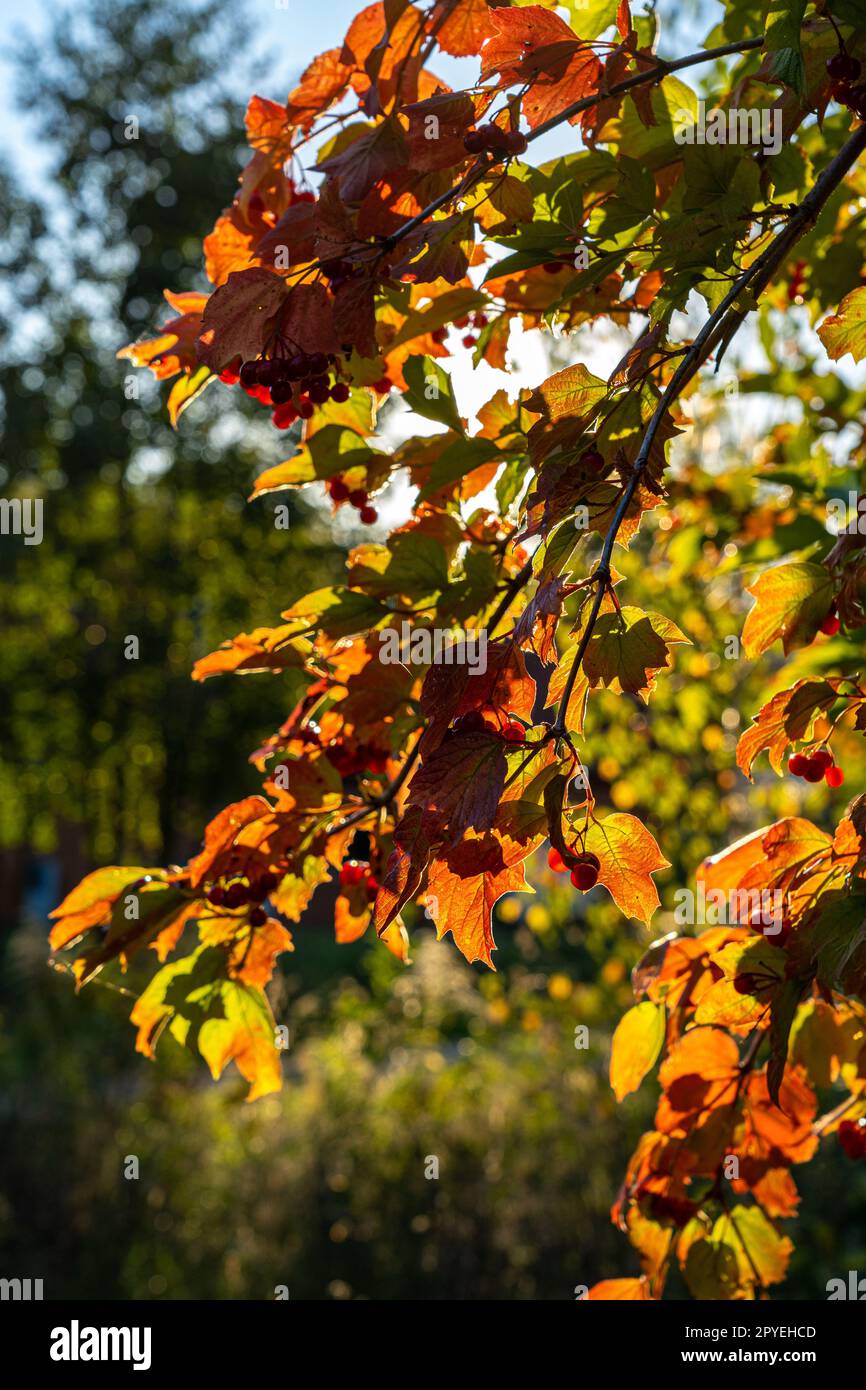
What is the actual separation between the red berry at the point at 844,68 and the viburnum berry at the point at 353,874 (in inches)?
42.1

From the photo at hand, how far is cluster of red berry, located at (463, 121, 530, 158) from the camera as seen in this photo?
1124 mm

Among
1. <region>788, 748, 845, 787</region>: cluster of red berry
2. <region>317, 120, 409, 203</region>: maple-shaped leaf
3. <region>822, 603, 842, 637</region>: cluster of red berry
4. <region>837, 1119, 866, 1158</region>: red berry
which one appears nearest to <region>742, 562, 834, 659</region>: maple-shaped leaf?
<region>822, 603, 842, 637</region>: cluster of red berry

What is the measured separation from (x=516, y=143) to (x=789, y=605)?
574 mm

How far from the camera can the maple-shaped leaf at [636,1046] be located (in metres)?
1.56

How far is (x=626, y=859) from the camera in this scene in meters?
1.12

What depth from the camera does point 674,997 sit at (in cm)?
158

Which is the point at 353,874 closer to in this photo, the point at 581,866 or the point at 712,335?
the point at 581,866

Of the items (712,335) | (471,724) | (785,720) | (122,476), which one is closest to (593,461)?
(712,335)

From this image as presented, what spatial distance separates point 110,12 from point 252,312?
12.3 metres

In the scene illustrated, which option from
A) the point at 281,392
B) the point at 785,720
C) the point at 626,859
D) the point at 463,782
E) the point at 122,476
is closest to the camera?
the point at 463,782

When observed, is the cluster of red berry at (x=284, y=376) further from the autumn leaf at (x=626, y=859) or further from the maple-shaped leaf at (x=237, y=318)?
the autumn leaf at (x=626, y=859)

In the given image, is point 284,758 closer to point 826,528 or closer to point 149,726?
point 826,528

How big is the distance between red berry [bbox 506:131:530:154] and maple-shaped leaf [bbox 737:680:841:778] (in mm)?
632

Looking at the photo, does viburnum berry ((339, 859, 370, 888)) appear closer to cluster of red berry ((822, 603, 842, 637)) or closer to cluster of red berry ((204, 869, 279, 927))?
cluster of red berry ((204, 869, 279, 927))
